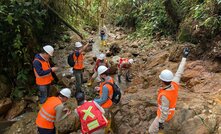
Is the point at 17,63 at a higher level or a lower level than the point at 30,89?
higher

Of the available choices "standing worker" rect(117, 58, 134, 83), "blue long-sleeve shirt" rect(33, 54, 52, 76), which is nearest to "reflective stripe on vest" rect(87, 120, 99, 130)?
"blue long-sleeve shirt" rect(33, 54, 52, 76)

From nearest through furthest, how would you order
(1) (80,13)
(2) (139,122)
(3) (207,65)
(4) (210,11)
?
(2) (139,122) → (3) (207,65) → (4) (210,11) → (1) (80,13)

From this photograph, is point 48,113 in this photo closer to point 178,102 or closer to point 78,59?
point 178,102

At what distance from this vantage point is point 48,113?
5.07m

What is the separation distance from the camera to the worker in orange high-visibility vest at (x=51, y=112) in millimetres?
5023

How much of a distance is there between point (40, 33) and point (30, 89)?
224 cm

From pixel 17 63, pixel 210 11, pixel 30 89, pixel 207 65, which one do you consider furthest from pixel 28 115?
pixel 210 11

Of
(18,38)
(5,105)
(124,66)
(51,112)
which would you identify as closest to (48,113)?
(51,112)

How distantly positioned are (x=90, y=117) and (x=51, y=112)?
754 millimetres

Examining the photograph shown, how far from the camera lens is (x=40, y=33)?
10562 mm

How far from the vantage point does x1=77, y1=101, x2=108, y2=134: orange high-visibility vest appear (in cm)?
486

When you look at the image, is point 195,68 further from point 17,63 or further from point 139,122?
point 17,63

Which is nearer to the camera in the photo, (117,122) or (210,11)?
(117,122)

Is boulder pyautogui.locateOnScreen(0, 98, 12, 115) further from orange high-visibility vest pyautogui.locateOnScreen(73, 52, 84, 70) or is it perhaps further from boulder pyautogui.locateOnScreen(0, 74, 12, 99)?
orange high-visibility vest pyautogui.locateOnScreen(73, 52, 84, 70)
